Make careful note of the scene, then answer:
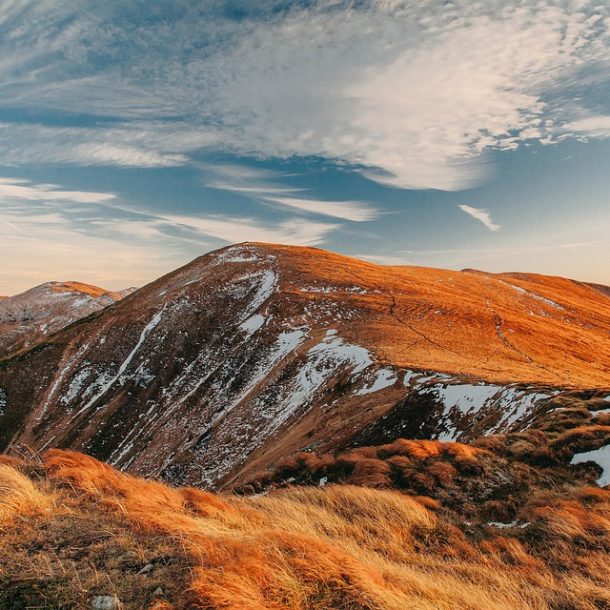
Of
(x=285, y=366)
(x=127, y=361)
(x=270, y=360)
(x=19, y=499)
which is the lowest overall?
(x=127, y=361)

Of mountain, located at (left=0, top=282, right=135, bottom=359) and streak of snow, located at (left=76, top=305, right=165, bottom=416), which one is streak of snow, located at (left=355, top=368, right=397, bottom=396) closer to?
streak of snow, located at (left=76, top=305, right=165, bottom=416)

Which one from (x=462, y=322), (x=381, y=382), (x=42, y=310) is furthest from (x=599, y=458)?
(x=42, y=310)

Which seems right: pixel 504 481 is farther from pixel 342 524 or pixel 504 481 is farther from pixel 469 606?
pixel 469 606

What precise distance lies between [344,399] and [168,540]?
935 inches

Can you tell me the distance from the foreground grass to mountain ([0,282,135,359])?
436 feet

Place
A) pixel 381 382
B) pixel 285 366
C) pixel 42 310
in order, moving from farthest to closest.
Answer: pixel 42 310
pixel 285 366
pixel 381 382

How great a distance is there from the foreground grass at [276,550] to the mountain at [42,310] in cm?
13290

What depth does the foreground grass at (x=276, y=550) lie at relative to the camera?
4375 millimetres

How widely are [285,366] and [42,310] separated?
14444 cm

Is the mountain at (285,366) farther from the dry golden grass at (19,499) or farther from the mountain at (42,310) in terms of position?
the mountain at (42,310)

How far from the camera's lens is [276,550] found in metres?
4.90

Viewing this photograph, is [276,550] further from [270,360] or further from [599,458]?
[270,360]

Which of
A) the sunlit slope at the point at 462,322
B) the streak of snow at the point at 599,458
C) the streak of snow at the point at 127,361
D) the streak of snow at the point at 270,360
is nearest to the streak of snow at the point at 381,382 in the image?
the sunlit slope at the point at 462,322

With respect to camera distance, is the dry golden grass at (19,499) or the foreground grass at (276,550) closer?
the foreground grass at (276,550)
